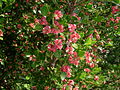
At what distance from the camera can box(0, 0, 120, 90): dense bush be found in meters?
2.76

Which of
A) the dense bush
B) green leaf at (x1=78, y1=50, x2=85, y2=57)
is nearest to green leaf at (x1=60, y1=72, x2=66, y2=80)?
the dense bush

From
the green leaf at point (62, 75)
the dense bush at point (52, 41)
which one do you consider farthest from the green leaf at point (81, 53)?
the green leaf at point (62, 75)

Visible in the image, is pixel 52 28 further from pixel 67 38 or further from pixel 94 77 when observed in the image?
pixel 94 77

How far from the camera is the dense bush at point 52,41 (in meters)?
2.76

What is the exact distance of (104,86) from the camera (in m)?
4.80

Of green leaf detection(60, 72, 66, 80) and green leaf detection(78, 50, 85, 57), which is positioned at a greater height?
green leaf detection(78, 50, 85, 57)

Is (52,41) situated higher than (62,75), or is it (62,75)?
(52,41)

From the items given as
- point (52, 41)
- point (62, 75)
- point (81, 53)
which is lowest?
point (62, 75)

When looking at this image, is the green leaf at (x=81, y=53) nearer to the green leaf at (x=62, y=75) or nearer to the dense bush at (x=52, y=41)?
the dense bush at (x=52, y=41)

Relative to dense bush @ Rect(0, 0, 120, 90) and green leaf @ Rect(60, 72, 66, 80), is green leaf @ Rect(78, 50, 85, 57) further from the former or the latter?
green leaf @ Rect(60, 72, 66, 80)

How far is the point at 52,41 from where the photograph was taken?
9.23 feet

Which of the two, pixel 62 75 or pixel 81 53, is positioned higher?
pixel 81 53

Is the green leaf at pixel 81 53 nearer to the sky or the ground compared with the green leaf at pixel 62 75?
nearer to the sky

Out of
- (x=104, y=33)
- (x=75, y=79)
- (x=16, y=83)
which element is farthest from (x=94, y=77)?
(x=16, y=83)
